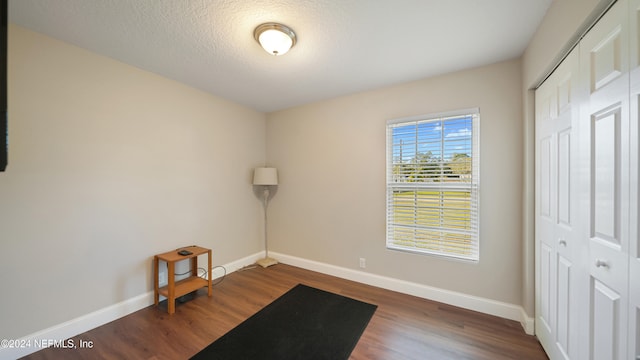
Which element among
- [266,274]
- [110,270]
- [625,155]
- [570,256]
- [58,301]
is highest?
[625,155]

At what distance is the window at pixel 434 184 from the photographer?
2.36 metres

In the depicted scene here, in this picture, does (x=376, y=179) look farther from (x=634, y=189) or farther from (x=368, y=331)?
(x=634, y=189)

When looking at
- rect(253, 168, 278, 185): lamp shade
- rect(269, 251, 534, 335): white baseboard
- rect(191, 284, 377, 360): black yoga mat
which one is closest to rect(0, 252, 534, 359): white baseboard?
rect(269, 251, 534, 335): white baseboard

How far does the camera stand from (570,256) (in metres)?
1.36

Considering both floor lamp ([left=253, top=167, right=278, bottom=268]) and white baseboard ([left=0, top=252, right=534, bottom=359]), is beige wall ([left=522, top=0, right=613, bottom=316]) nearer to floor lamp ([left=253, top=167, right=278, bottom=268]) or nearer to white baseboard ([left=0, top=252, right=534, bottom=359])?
white baseboard ([left=0, top=252, right=534, bottom=359])

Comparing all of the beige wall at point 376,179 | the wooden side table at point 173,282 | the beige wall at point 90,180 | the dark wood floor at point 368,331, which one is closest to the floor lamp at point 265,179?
the beige wall at point 376,179

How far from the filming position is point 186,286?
97.4 inches

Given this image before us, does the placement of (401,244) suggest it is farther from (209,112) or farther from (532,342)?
(209,112)

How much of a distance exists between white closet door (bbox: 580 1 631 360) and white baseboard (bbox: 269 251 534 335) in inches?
41.0

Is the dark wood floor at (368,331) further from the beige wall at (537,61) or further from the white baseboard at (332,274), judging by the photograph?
the beige wall at (537,61)

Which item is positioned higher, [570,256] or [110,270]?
[570,256]

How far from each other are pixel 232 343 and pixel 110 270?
1.40 m

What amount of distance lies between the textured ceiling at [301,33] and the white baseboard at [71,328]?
237cm

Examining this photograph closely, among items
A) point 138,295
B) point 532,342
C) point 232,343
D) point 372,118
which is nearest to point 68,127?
point 138,295
